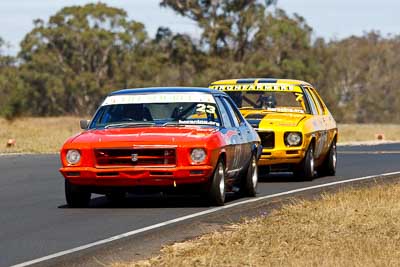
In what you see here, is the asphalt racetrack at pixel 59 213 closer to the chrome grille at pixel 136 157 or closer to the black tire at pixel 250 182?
the black tire at pixel 250 182

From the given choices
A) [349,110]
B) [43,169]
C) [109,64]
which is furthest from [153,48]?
[43,169]

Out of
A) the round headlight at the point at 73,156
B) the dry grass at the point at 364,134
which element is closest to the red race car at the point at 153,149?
the round headlight at the point at 73,156

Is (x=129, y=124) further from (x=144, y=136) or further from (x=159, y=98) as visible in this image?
(x=144, y=136)

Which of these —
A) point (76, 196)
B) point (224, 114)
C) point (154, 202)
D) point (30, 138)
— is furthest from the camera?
point (30, 138)

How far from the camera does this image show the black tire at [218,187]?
1353 cm

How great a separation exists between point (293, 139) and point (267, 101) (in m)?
1.67

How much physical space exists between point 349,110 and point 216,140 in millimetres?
79146

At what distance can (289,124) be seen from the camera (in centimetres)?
1811

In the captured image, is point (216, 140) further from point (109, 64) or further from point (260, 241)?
point (109, 64)

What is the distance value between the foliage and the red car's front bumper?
48.2 m

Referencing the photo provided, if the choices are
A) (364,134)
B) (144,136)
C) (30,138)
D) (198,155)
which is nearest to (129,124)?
(144,136)

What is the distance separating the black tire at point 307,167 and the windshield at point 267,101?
1036 millimetres

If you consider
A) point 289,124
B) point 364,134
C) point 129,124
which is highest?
point 129,124

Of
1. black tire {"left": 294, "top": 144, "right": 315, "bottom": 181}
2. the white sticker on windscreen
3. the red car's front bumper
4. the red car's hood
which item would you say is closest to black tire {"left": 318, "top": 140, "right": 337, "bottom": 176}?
black tire {"left": 294, "top": 144, "right": 315, "bottom": 181}
